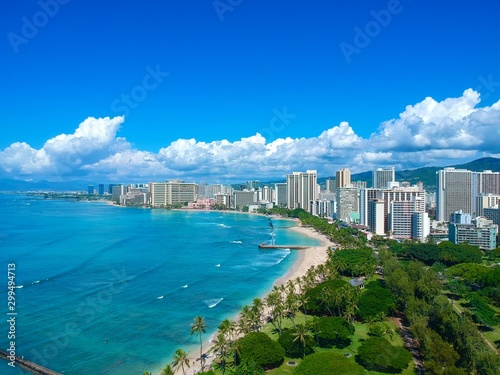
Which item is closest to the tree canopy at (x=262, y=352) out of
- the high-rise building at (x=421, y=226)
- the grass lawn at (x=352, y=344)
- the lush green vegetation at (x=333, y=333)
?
the grass lawn at (x=352, y=344)

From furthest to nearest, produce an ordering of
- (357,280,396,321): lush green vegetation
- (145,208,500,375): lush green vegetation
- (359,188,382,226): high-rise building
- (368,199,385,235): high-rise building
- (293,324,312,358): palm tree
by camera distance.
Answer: (359,188,382,226): high-rise building < (368,199,385,235): high-rise building < (357,280,396,321): lush green vegetation < (293,324,312,358): palm tree < (145,208,500,375): lush green vegetation

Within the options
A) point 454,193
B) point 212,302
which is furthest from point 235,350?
point 454,193

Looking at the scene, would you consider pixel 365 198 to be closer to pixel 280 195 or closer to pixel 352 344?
pixel 280 195

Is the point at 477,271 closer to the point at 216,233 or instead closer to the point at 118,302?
the point at 118,302

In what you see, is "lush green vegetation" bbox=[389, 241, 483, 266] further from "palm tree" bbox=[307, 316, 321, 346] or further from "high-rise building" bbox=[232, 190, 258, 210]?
"high-rise building" bbox=[232, 190, 258, 210]

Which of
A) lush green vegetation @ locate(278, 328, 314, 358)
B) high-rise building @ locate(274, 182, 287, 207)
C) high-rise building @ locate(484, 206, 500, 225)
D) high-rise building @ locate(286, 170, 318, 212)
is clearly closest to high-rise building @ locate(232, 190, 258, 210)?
high-rise building @ locate(274, 182, 287, 207)

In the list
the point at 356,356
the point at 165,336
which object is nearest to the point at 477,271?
the point at 356,356
